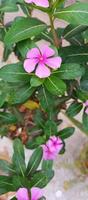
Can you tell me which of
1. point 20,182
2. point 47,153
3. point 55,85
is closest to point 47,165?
point 47,153

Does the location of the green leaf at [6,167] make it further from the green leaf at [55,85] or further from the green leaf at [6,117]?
the green leaf at [55,85]

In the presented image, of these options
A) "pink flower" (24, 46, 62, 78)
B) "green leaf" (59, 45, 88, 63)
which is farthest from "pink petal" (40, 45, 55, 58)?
"green leaf" (59, 45, 88, 63)

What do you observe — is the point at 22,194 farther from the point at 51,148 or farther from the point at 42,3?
the point at 42,3

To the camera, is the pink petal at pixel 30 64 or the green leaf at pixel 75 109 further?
the green leaf at pixel 75 109

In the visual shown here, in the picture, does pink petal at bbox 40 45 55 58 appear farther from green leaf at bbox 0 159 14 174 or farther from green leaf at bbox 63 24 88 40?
green leaf at bbox 0 159 14 174

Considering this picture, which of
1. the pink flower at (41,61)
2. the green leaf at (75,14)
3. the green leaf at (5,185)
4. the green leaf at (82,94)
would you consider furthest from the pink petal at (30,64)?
the green leaf at (5,185)

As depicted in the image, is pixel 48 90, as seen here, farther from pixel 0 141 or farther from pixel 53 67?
pixel 0 141
